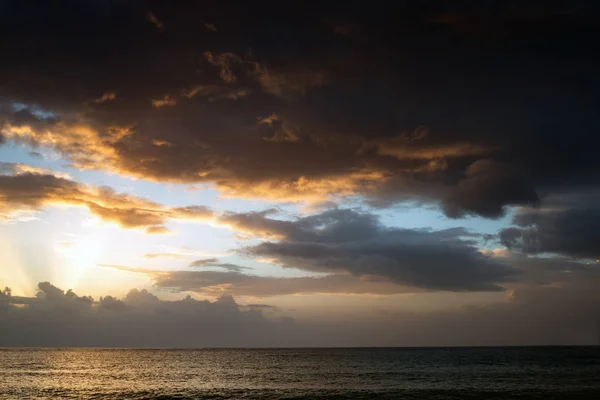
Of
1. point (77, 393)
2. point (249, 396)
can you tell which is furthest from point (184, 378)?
point (249, 396)

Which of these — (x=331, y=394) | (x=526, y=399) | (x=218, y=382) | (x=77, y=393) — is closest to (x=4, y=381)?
(x=77, y=393)

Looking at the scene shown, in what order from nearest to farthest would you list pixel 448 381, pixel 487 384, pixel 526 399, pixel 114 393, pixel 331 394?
pixel 526 399 < pixel 331 394 < pixel 114 393 < pixel 487 384 < pixel 448 381

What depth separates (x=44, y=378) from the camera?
87750 millimetres

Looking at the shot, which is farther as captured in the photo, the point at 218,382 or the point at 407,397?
the point at 218,382

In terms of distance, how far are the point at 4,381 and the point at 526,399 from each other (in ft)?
276

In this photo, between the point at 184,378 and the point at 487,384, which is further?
the point at 184,378

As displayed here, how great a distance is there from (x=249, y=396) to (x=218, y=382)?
69.9ft

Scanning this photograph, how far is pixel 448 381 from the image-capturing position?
78.7 metres

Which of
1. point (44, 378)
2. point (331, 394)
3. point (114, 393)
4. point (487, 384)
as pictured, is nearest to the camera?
point (331, 394)

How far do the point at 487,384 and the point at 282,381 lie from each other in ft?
113

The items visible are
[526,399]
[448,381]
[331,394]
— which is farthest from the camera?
[448,381]

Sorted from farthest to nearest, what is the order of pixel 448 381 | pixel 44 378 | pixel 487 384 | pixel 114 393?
1. pixel 44 378
2. pixel 448 381
3. pixel 487 384
4. pixel 114 393

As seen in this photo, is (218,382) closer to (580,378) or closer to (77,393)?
(77,393)

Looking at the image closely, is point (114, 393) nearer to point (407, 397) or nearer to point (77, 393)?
point (77, 393)
